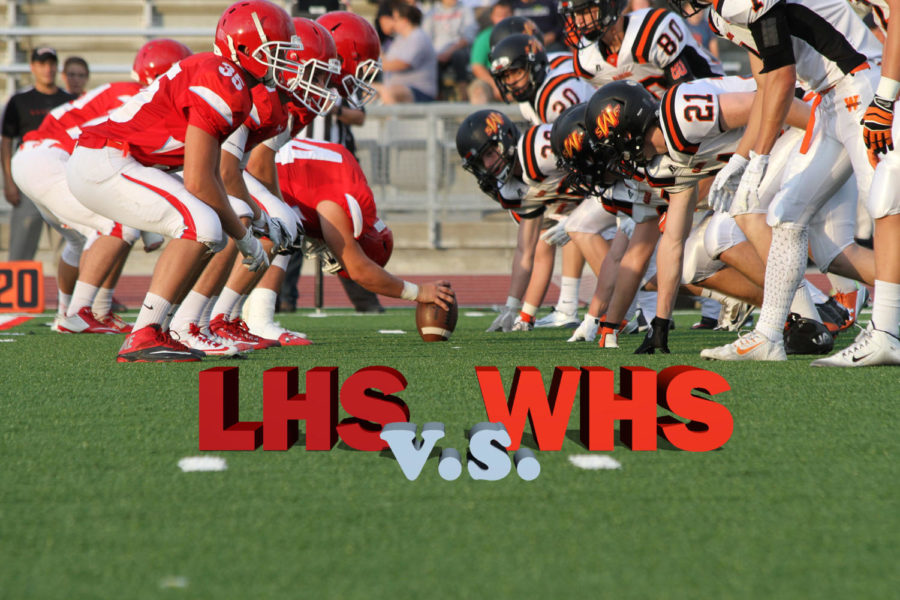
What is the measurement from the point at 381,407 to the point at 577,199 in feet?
12.6

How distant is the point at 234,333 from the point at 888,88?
3.01 m

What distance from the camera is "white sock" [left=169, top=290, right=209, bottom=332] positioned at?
464 centimetres

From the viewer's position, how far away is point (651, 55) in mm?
5562

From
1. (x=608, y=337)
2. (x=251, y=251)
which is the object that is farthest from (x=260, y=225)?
(x=608, y=337)

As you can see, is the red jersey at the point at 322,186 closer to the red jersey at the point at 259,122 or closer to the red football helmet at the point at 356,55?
the red football helmet at the point at 356,55

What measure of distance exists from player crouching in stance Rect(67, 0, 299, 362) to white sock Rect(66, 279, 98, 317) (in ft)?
5.60

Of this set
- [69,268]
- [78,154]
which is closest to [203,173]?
[78,154]

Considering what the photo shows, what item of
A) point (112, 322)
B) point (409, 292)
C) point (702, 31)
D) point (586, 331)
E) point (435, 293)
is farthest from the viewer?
point (702, 31)

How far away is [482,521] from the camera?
1824 mm

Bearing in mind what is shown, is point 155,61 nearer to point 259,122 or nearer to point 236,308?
point 236,308


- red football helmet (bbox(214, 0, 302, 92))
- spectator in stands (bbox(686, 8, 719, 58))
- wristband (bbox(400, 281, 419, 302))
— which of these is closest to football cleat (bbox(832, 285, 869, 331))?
wristband (bbox(400, 281, 419, 302))

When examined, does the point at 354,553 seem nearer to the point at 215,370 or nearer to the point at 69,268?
the point at 215,370

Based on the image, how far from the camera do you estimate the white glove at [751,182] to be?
3869mm

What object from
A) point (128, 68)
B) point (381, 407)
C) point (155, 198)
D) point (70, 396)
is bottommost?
point (70, 396)
